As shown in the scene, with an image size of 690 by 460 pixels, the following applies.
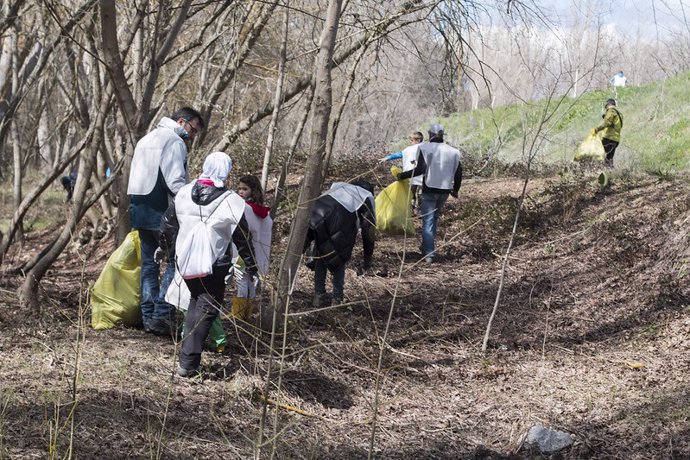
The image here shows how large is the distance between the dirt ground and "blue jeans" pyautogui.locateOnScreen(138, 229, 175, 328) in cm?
24

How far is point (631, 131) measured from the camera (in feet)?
65.8

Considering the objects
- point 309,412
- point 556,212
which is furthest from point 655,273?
point 309,412

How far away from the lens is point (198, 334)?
5.55 meters

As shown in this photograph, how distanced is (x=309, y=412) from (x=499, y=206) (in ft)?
23.1

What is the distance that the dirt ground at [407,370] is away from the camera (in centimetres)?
498

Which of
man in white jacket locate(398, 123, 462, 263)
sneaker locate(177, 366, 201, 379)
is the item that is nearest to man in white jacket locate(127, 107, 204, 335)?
sneaker locate(177, 366, 201, 379)

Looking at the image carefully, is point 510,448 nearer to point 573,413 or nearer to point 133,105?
point 573,413

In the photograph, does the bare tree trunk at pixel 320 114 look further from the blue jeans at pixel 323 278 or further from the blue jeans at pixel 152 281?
the blue jeans at pixel 323 278

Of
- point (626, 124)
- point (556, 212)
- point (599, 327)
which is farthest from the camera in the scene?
point (626, 124)

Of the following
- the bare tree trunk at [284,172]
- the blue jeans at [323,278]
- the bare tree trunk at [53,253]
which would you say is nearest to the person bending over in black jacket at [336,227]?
the blue jeans at [323,278]

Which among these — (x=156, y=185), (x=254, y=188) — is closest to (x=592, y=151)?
(x=254, y=188)

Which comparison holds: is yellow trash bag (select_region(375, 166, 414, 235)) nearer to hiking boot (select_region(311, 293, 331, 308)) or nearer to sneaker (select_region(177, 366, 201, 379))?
hiking boot (select_region(311, 293, 331, 308))

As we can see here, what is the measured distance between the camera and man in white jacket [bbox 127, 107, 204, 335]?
6.20 meters

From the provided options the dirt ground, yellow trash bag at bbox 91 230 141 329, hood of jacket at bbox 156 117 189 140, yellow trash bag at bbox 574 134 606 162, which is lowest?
A: the dirt ground
